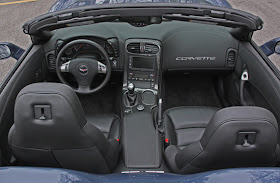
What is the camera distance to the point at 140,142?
2.68 metres

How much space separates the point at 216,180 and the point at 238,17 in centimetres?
150

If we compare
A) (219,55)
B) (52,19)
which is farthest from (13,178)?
(219,55)

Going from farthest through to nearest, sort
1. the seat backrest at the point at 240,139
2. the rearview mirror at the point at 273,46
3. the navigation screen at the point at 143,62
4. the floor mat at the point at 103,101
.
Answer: the floor mat at the point at 103,101 < the navigation screen at the point at 143,62 < the rearview mirror at the point at 273,46 < the seat backrest at the point at 240,139

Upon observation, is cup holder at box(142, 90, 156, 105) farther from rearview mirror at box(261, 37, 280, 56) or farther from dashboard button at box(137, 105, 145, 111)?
rearview mirror at box(261, 37, 280, 56)

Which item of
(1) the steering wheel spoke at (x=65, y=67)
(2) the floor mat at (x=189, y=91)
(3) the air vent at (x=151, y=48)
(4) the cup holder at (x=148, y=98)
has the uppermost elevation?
(3) the air vent at (x=151, y=48)

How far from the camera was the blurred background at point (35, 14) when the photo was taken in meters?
5.74

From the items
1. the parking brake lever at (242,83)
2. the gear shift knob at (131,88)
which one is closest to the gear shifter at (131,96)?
the gear shift knob at (131,88)

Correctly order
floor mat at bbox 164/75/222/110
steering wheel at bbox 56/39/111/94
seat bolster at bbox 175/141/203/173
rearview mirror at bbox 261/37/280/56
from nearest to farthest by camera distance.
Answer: seat bolster at bbox 175/141/203/173 < rearview mirror at bbox 261/37/280/56 < steering wheel at bbox 56/39/111/94 < floor mat at bbox 164/75/222/110

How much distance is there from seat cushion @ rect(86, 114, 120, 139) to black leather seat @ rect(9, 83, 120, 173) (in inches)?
39.2

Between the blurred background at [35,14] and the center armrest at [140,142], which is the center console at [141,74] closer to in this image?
the center armrest at [140,142]

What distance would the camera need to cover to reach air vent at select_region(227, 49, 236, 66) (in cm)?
337

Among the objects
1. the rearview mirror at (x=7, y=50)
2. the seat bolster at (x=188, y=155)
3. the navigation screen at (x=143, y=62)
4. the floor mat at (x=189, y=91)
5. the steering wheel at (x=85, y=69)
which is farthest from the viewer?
the floor mat at (x=189, y=91)

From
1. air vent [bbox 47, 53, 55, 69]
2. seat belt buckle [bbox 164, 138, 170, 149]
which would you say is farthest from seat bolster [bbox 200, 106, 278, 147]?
air vent [bbox 47, 53, 55, 69]

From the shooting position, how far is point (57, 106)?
1.57 meters
